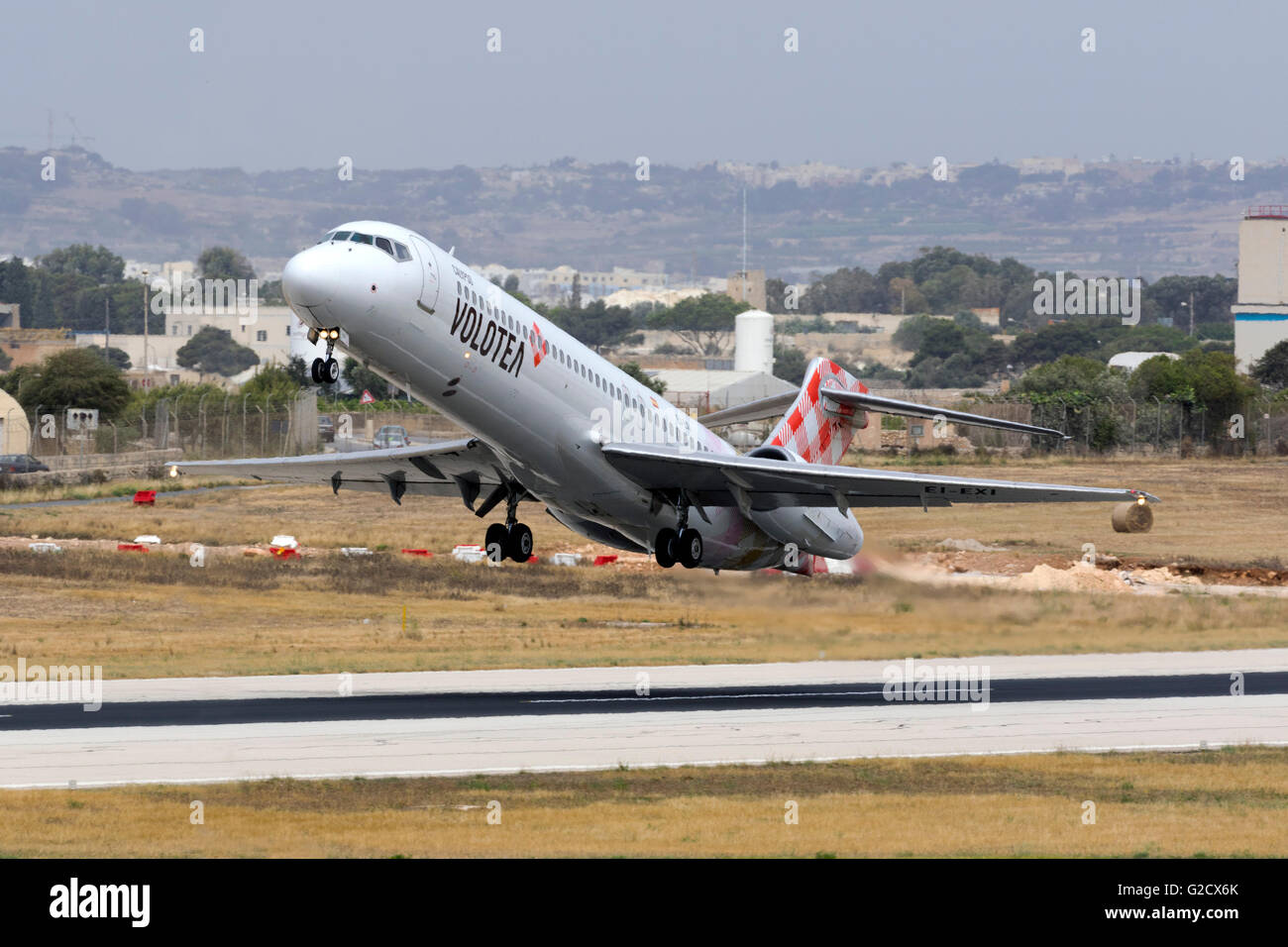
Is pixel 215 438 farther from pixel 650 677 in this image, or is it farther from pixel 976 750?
pixel 976 750

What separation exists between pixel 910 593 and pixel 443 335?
16447 millimetres

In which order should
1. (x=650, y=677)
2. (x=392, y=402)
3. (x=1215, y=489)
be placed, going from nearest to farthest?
(x=650, y=677)
(x=1215, y=489)
(x=392, y=402)

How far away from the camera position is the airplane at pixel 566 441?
26906 mm

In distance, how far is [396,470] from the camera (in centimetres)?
3719

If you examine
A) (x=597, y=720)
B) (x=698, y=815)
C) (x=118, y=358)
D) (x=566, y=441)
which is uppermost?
(x=566, y=441)

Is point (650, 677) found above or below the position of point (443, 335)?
below

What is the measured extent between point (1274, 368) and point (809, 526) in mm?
107938

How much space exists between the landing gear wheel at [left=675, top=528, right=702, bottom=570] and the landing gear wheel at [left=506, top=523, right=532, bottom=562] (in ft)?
10.9

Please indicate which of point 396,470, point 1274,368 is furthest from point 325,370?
point 1274,368

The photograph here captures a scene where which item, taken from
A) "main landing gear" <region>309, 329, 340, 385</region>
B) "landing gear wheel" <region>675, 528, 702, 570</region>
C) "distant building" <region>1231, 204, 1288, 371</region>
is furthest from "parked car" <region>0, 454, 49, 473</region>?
"distant building" <region>1231, 204, 1288, 371</region>

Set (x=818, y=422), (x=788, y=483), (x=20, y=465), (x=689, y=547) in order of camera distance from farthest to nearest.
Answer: (x=20, y=465) → (x=818, y=422) → (x=689, y=547) → (x=788, y=483)

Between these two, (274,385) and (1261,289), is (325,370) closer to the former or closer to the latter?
(274,385)
